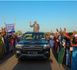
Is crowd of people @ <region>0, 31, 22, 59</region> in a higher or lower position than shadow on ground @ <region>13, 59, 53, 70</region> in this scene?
higher

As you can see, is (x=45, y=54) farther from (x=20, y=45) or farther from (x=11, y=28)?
(x=11, y=28)

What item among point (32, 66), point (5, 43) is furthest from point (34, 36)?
point (5, 43)

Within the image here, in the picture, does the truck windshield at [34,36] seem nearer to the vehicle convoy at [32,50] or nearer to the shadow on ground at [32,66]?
the vehicle convoy at [32,50]

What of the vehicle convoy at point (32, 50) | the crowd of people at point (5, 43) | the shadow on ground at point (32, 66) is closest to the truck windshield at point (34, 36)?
the crowd of people at point (5, 43)

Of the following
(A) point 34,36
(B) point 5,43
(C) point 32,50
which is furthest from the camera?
(B) point 5,43

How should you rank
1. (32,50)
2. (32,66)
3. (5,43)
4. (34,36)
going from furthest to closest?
(5,43), (34,36), (32,50), (32,66)

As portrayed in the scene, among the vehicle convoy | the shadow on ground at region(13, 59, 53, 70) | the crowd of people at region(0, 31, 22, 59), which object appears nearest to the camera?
the shadow on ground at region(13, 59, 53, 70)

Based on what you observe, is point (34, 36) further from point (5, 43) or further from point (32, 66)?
point (5, 43)

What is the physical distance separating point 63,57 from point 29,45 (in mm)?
2046

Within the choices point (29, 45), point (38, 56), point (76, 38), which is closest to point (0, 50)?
point (29, 45)

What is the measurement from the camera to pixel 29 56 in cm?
638

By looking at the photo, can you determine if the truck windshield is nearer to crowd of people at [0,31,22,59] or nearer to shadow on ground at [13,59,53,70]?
crowd of people at [0,31,22,59]

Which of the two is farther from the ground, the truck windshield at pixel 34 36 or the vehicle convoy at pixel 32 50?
the truck windshield at pixel 34 36

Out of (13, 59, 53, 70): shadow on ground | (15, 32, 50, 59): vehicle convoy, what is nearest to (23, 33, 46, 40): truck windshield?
(15, 32, 50, 59): vehicle convoy
